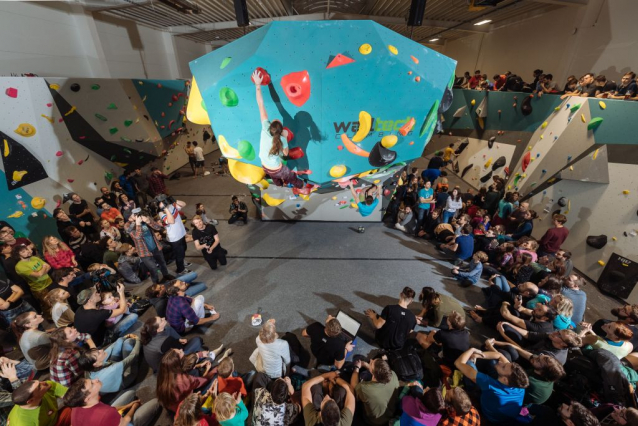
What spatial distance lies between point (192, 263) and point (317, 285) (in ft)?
8.18

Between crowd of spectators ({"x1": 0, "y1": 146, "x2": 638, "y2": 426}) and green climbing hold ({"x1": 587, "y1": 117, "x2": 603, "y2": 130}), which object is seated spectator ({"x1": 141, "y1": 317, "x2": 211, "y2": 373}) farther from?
green climbing hold ({"x1": 587, "y1": 117, "x2": 603, "y2": 130})

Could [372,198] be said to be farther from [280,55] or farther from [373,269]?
[280,55]

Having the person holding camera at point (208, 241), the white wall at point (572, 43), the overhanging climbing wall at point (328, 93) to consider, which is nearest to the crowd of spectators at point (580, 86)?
the white wall at point (572, 43)

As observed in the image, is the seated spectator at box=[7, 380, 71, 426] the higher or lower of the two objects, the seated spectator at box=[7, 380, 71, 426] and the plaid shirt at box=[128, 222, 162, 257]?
the lower

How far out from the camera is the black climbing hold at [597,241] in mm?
4636

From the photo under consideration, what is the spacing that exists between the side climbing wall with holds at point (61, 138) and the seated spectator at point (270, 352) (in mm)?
5015

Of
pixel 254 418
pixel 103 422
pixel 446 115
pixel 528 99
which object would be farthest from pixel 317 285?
pixel 446 115

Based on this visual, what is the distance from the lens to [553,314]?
9.93 ft

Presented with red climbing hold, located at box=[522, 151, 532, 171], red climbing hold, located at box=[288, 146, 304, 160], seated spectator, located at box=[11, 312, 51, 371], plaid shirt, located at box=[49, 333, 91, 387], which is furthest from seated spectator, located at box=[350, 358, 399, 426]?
red climbing hold, located at box=[522, 151, 532, 171]

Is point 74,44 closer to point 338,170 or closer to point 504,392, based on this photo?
point 338,170

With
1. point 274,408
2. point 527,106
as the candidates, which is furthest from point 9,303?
point 527,106

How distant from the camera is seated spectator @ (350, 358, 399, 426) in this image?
2359 millimetres

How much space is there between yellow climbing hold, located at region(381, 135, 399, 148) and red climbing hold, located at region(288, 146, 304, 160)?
95 cm

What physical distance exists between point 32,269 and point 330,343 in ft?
13.2
